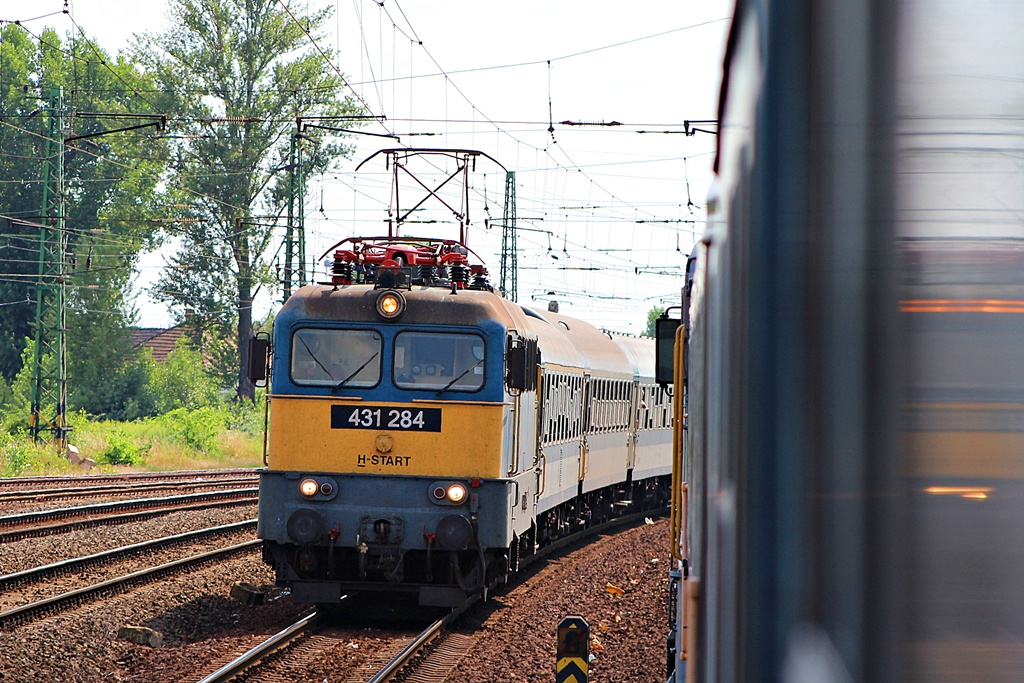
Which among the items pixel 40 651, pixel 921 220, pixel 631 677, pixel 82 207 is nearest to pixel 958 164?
pixel 921 220

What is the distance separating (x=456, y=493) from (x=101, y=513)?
10.4 metres

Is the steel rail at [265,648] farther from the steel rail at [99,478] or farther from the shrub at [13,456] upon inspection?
the shrub at [13,456]

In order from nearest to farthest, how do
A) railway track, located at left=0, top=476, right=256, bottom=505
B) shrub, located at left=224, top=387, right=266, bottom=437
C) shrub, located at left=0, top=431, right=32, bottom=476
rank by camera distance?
railway track, located at left=0, top=476, right=256, bottom=505 → shrub, located at left=0, top=431, right=32, bottom=476 → shrub, located at left=224, top=387, right=266, bottom=437

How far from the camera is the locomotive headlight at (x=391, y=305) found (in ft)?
35.7

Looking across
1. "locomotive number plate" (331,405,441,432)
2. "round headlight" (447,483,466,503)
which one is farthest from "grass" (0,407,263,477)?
"round headlight" (447,483,466,503)

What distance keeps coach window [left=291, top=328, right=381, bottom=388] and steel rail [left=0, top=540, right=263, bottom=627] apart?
10.0 feet

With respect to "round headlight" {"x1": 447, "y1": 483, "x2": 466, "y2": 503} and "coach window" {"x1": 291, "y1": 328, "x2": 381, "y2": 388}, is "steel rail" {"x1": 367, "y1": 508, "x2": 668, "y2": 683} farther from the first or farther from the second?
"coach window" {"x1": 291, "y1": 328, "x2": 381, "y2": 388}

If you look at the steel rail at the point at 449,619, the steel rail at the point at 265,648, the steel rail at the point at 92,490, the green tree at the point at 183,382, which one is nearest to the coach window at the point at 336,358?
the steel rail at the point at 265,648

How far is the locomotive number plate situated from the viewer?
1083cm

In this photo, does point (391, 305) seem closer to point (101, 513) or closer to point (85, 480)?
point (101, 513)

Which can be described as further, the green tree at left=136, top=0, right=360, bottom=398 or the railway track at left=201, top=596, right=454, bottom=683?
the green tree at left=136, top=0, right=360, bottom=398

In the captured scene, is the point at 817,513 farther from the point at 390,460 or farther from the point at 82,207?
the point at 82,207

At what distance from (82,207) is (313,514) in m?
44.4

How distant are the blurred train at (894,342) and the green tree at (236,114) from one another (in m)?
47.7
